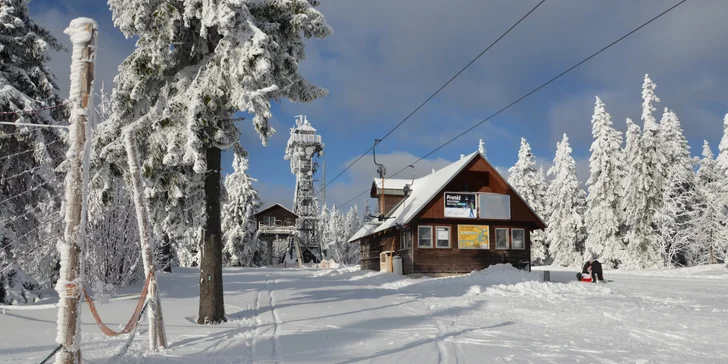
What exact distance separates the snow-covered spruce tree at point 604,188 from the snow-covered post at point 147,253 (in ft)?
135

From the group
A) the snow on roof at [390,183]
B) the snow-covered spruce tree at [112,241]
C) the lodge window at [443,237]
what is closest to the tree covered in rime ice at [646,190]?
the snow on roof at [390,183]

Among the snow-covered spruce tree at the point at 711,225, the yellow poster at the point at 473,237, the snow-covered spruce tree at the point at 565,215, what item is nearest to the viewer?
the yellow poster at the point at 473,237

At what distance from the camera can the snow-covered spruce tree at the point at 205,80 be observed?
1049cm

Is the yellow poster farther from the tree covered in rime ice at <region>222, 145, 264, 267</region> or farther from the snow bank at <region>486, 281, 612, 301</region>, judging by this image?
the tree covered in rime ice at <region>222, 145, 264, 267</region>

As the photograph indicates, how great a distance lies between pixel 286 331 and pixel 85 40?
6788 mm

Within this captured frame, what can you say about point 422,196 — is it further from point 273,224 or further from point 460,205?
point 273,224

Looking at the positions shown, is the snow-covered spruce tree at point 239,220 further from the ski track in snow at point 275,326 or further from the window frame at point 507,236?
the ski track in snow at point 275,326

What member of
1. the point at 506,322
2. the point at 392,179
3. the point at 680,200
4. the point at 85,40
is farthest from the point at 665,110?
the point at 85,40

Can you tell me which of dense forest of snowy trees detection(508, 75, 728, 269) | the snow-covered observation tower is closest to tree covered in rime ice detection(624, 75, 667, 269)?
dense forest of snowy trees detection(508, 75, 728, 269)

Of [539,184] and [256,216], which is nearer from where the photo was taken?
[539,184]

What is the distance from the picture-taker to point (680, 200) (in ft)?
130

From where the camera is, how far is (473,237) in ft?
93.0

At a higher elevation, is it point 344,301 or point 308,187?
point 308,187

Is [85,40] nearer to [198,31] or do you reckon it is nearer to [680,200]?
[198,31]
